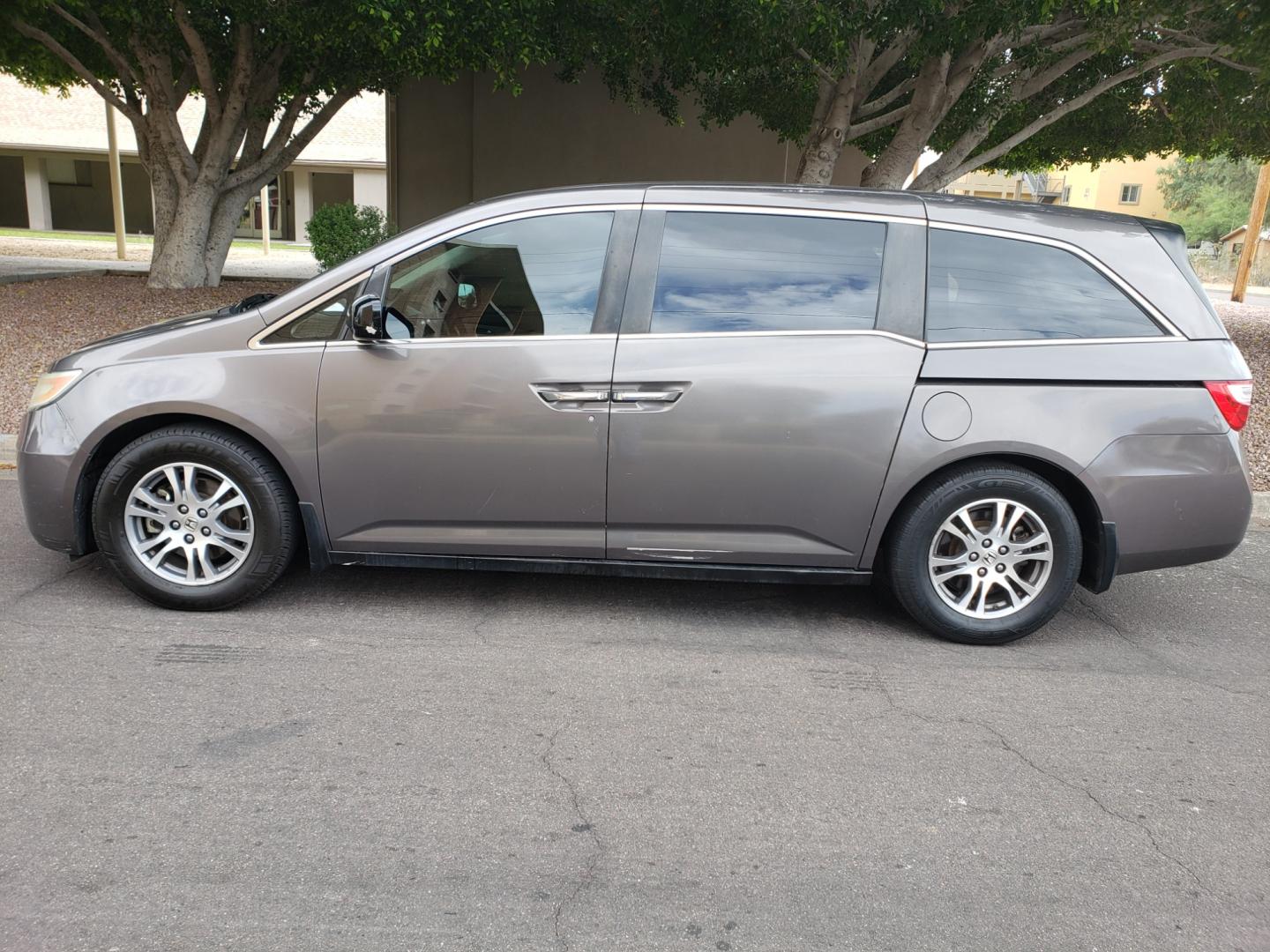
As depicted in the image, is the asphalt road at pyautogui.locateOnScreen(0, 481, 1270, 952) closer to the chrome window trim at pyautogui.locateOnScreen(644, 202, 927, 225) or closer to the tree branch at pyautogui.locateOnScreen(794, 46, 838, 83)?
the chrome window trim at pyautogui.locateOnScreen(644, 202, 927, 225)

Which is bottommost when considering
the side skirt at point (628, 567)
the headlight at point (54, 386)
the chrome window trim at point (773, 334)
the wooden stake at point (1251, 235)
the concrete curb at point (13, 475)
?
the concrete curb at point (13, 475)

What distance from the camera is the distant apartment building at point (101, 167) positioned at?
3384cm

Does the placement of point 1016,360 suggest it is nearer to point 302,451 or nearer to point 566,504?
point 566,504

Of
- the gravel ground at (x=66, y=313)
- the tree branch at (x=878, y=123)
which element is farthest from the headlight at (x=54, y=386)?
the tree branch at (x=878, y=123)

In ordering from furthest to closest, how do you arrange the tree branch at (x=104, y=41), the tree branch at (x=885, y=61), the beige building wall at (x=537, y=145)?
the beige building wall at (x=537, y=145) → the tree branch at (x=104, y=41) → the tree branch at (x=885, y=61)

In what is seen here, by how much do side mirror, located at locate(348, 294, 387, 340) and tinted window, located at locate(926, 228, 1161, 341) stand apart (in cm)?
228

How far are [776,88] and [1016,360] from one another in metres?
11.0

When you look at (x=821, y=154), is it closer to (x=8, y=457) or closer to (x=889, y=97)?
(x=889, y=97)

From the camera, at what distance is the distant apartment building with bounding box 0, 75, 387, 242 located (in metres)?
33.8

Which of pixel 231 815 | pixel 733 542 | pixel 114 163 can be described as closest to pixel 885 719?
pixel 733 542

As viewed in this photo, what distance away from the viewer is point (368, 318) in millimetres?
4090

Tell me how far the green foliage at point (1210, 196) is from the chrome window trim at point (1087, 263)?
176 feet

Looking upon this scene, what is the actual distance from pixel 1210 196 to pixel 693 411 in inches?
2243

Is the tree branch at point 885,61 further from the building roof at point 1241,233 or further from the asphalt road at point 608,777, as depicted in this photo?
the building roof at point 1241,233
